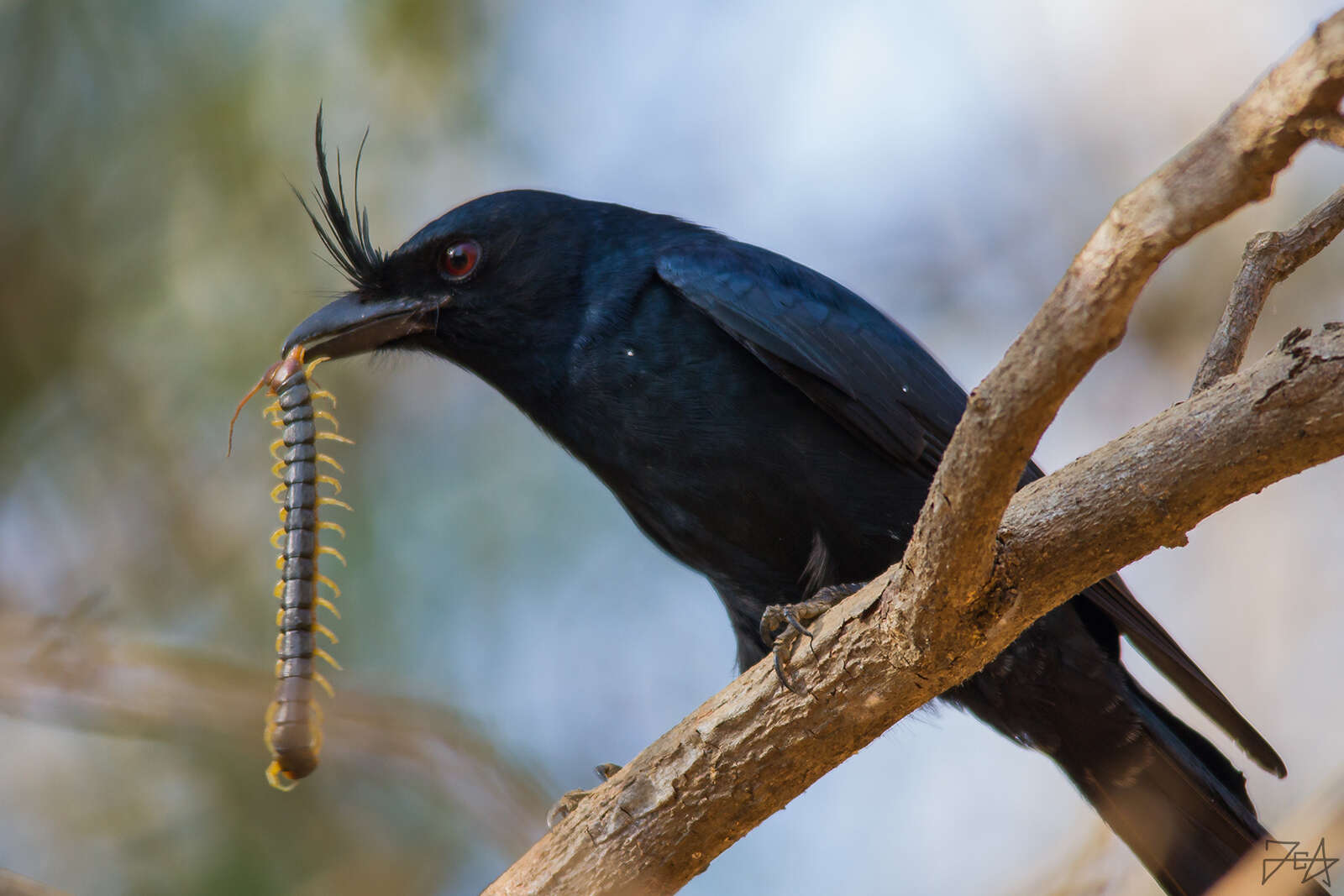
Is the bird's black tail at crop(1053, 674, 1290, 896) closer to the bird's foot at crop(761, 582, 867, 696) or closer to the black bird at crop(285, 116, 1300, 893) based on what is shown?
the black bird at crop(285, 116, 1300, 893)

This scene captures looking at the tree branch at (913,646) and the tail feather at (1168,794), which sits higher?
the tree branch at (913,646)

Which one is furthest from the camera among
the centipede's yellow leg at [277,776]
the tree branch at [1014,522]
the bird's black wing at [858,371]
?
the bird's black wing at [858,371]

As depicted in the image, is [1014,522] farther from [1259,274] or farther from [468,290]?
[468,290]

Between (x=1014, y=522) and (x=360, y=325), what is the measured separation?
2667 mm

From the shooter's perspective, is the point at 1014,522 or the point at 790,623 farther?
the point at 790,623

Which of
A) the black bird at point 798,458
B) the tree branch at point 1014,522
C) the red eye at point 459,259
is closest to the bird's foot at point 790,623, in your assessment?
the tree branch at point 1014,522

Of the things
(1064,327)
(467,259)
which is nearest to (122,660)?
(467,259)

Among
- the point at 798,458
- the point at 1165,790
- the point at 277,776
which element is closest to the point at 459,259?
the point at 798,458

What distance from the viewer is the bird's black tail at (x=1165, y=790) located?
13.4ft

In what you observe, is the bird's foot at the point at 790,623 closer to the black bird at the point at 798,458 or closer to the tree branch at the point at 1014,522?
the tree branch at the point at 1014,522

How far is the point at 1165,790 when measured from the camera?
414 cm

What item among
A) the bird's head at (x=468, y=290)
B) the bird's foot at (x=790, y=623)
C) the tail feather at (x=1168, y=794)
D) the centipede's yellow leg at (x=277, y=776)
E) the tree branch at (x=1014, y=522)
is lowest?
the tail feather at (x=1168, y=794)

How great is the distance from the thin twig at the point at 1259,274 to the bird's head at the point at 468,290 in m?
2.09

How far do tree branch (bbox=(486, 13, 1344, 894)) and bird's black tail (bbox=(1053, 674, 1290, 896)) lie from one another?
1.29 m
